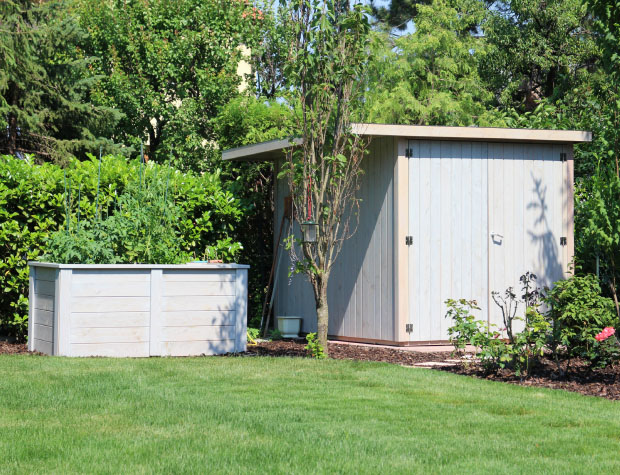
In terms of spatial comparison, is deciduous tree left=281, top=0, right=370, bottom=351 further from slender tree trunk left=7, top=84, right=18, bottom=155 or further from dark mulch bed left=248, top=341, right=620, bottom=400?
slender tree trunk left=7, top=84, right=18, bottom=155

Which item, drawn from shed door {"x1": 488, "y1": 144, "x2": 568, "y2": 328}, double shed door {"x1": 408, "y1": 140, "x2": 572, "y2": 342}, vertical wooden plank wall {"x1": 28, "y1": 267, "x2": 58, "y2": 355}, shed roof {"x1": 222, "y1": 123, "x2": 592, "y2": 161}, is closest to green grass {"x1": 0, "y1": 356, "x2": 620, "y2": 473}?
vertical wooden plank wall {"x1": 28, "y1": 267, "x2": 58, "y2": 355}

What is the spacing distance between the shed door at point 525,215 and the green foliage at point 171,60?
9293 millimetres

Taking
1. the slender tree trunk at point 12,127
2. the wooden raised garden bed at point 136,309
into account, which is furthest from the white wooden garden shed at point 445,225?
the slender tree trunk at point 12,127

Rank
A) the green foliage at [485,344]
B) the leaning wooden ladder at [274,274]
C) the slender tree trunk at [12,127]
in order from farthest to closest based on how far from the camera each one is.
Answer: the slender tree trunk at [12,127] → the leaning wooden ladder at [274,274] → the green foliage at [485,344]

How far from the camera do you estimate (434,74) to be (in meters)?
27.1

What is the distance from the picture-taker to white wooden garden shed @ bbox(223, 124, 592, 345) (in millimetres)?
9977

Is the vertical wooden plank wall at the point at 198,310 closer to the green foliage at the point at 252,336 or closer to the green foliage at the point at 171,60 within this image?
the green foliage at the point at 252,336

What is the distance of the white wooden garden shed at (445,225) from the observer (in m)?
9.98

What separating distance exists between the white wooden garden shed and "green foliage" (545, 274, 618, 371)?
2180 millimetres


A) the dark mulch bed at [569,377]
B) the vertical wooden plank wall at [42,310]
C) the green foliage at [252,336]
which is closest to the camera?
the dark mulch bed at [569,377]

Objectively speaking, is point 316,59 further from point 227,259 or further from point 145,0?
point 145,0

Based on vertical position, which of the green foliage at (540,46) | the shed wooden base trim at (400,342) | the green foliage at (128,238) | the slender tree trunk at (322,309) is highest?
the green foliage at (540,46)

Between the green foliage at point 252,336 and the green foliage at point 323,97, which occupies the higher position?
the green foliage at point 323,97

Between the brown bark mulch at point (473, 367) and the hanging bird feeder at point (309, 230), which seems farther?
the hanging bird feeder at point (309, 230)
